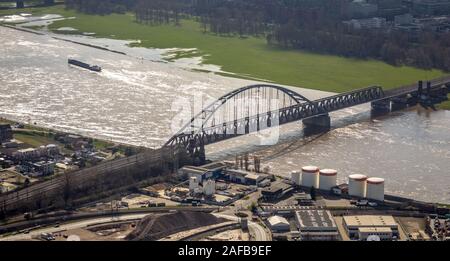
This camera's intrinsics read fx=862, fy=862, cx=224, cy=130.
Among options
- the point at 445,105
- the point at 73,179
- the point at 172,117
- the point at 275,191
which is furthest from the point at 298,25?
the point at 73,179

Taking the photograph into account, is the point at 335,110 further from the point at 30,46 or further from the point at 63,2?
the point at 63,2

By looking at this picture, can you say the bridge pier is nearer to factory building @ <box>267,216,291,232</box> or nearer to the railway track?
the railway track

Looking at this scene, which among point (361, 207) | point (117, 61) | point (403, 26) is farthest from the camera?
point (403, 26)

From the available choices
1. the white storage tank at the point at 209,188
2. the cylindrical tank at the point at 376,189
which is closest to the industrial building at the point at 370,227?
the cylindrical tank at the point at 376,189

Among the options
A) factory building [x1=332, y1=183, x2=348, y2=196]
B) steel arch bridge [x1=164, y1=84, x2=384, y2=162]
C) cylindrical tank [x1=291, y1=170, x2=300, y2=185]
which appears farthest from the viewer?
steel arch bridge [x1=164, y1=84, x2=384, y2=162]

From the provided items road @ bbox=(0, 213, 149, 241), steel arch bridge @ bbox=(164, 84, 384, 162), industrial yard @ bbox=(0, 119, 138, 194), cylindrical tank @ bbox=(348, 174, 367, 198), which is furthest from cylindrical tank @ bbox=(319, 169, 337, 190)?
industrial yard @ bbox=(0, 119, 138, 194)

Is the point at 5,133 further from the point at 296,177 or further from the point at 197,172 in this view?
the point at 296,177
